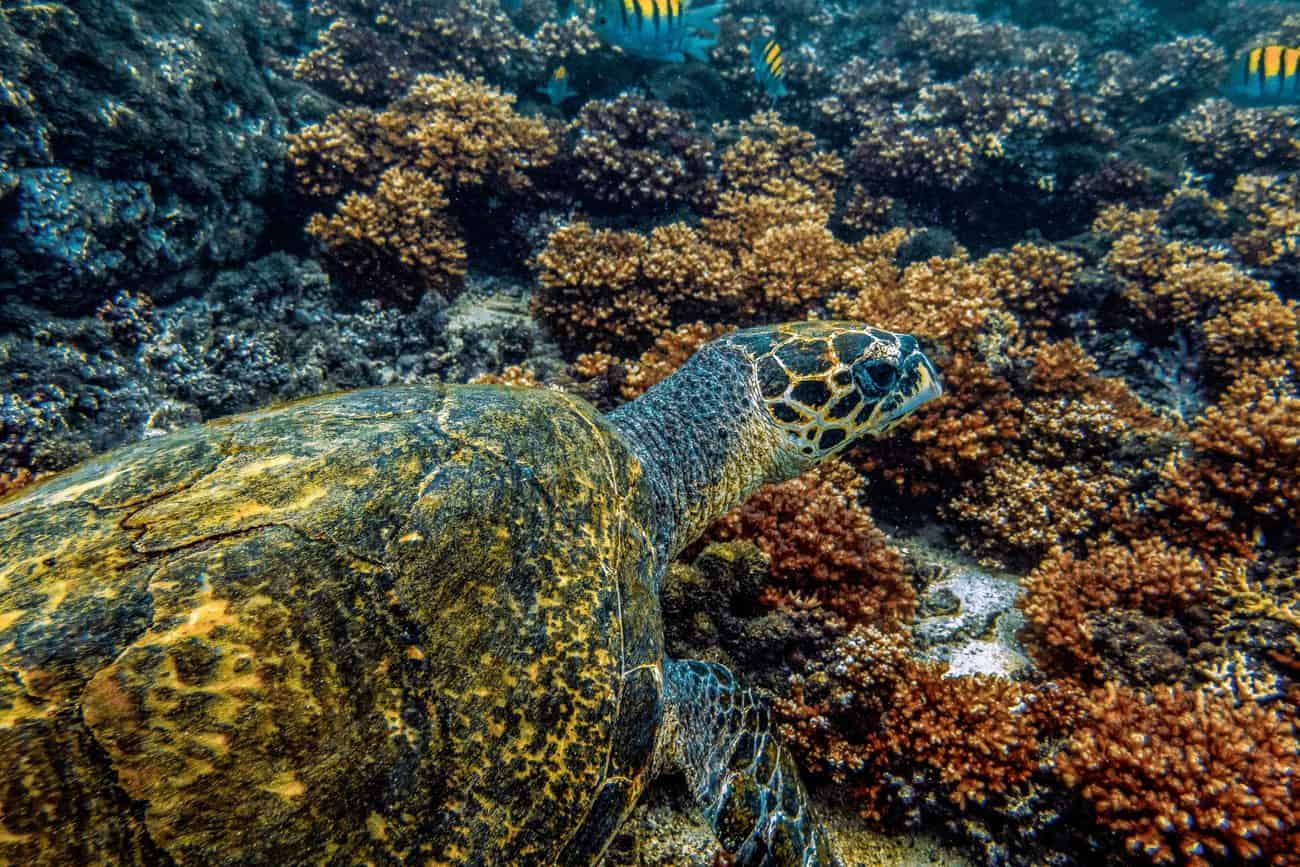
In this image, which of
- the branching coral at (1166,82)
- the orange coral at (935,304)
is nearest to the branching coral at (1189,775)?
the orange coral at (935,304)

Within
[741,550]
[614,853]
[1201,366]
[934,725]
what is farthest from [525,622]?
[1201,366]

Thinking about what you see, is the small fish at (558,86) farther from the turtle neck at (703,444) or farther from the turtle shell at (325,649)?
the turtle shell at (325,649)

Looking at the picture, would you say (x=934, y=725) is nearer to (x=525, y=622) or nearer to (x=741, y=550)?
(x=741, y=550)

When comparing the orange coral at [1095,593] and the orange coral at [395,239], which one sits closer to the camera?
the orange coral at [1095,593]

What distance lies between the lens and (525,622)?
144cm

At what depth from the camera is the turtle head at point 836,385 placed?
2422 mm

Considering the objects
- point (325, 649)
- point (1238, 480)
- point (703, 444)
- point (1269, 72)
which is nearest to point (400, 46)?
point (703, 444)

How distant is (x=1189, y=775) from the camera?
1.92 metres

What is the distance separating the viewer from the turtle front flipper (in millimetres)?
1793

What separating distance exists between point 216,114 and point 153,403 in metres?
2.28

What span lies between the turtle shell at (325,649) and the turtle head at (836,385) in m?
1.12

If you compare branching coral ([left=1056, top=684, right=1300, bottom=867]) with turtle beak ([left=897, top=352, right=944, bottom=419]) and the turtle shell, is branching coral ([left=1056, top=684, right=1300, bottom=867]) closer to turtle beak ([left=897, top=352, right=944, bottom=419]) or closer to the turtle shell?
turtle beak ([left=897, top=352, right=944, bottom=419])

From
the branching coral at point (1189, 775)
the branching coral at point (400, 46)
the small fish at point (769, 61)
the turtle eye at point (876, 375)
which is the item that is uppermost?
the branching coral at point (400, 46)

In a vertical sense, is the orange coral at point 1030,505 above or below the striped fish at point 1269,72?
below
